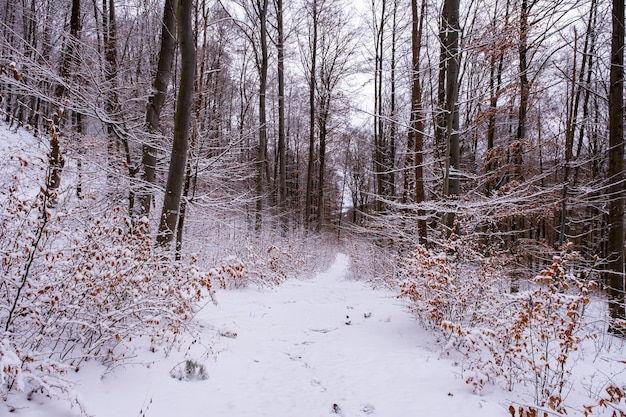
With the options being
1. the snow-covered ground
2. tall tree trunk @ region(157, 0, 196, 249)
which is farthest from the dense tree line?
the snow-covered ground

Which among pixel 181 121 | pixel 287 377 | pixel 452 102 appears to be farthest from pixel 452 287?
pixel 181 121

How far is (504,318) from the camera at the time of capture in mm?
3865

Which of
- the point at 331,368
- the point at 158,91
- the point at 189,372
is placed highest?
the point at 158,91

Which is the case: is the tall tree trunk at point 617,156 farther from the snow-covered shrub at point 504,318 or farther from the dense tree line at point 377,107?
the snow-covered shrub at point 504,318

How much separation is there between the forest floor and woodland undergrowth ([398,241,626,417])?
0.77ft

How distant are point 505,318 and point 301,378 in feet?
8.11

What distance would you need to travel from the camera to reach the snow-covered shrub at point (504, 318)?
295cm

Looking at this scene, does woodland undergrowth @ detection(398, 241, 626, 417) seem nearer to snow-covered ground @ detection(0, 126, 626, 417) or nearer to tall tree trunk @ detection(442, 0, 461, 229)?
snow-covered ground @ detection(0, 126, 626, 417)

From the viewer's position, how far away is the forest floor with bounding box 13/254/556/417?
266 cm

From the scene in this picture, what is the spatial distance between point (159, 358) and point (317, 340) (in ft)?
7.06

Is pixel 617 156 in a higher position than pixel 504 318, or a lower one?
higher

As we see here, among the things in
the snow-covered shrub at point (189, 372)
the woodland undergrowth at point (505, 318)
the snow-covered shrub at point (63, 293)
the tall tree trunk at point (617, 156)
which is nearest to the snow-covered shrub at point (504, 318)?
the woodland undergrowth at point (505, 318)

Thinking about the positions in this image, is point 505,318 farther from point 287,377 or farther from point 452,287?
point 287,377

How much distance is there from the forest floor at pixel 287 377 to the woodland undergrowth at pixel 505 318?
0.77 ft
